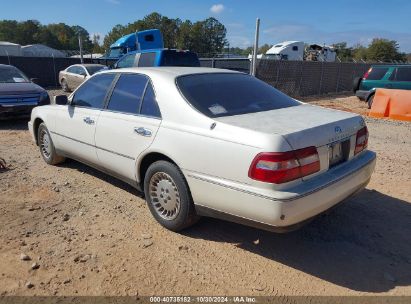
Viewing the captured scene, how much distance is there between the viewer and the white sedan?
2863 millimetres

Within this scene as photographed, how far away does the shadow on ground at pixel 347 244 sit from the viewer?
3.06 metres

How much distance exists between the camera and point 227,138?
302 cm

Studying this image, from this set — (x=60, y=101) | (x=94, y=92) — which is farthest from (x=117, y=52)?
(x=94, y=92)

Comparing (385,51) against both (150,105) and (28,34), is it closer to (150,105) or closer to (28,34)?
(150,105)

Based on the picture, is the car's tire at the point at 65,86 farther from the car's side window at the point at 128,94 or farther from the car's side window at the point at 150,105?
the car's side window at the point at 150,105

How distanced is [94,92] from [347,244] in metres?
3.38

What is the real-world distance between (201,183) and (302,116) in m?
1.17

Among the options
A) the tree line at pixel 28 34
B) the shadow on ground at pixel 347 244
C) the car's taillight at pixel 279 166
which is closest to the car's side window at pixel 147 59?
the shadow on ground at pixel 347 244

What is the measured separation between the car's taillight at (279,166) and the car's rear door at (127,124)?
47.5 inches

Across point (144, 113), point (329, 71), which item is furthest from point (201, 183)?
point (329, 71)

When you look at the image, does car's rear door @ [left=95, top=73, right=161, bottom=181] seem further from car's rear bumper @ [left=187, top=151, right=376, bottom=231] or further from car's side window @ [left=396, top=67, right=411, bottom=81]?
car's side window @ [left=396, top=67, right=411, bottom=81]

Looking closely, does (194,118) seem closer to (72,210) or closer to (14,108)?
(72,210)

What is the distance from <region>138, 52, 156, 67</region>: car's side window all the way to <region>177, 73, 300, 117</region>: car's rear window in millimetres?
7479

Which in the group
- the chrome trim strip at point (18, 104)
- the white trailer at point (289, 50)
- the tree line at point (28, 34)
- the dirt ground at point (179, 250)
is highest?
the tree line at point (28, 34)
